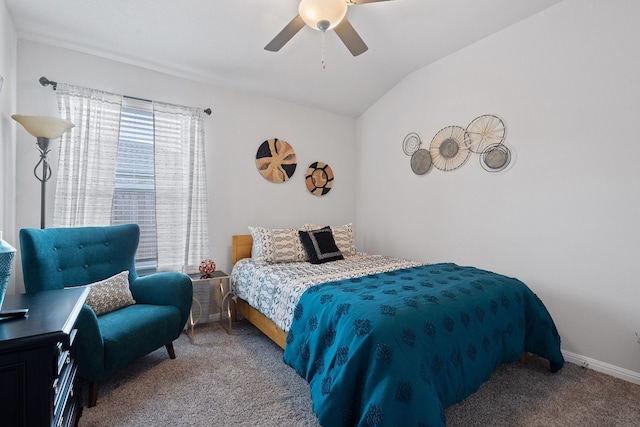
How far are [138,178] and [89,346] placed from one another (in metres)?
1.68

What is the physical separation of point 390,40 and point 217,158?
7.08 feet

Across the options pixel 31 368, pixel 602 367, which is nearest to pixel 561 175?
pixel 602 367

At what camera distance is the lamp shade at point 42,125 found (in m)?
2.08

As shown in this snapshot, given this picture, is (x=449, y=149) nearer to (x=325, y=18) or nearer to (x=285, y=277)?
(x=325, y=18)

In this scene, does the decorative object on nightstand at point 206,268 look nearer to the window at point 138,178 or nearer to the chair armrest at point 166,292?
the window at point 138,178

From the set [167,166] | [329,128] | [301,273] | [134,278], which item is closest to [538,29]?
[329,128]

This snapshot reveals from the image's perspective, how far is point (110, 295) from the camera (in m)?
2.20

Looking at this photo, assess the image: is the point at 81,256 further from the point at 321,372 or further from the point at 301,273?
the point at 321,372

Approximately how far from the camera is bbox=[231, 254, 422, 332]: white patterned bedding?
89.6 inches

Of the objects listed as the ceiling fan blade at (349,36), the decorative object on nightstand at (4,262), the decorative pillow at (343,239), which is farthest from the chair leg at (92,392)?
the ceiling fan blade at (349,36)

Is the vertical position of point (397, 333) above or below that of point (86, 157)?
below

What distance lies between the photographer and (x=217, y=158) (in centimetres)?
332

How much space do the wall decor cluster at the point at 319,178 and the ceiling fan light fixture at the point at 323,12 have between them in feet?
6.87

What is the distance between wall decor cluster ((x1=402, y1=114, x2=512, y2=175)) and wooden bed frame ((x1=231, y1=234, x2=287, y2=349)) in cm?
217
